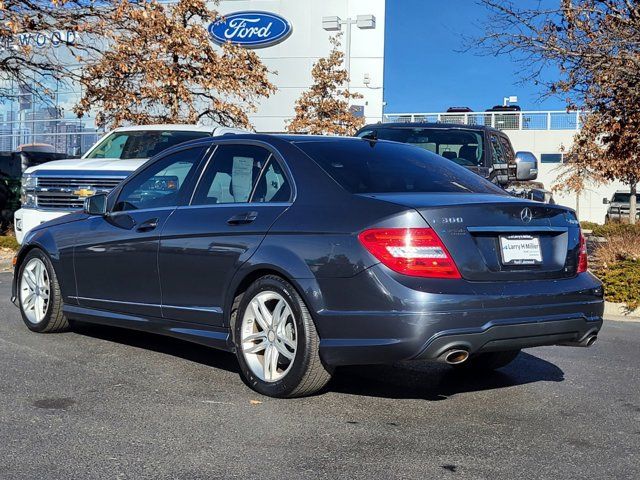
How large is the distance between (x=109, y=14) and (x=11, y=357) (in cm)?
1056

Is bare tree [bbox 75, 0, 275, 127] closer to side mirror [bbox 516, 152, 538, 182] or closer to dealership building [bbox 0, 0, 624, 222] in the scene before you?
side mirror [bbox 516, 152, 538, 182]

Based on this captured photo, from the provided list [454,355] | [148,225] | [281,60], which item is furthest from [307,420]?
[281,60]

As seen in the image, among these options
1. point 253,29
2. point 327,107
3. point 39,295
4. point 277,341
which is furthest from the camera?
point 253,29

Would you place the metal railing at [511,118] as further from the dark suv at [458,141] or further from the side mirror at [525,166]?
the side mirror at [525,166]

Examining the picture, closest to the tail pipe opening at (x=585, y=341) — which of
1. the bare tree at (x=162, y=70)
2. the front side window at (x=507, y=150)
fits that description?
the front side window at (x=507, y=150)

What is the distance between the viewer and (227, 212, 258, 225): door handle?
5.23 m

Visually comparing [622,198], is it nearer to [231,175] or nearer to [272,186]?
[231,175]

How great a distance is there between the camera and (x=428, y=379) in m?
Answer: 5.76

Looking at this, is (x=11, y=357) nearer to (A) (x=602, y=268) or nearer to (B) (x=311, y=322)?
(B) (x=311, y=322)

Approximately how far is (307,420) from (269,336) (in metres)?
0.67

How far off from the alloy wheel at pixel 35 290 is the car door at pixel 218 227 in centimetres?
175

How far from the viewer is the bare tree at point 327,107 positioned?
2725cm

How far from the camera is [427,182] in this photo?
5.30m

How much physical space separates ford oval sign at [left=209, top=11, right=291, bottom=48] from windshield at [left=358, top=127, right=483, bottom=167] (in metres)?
24.2
